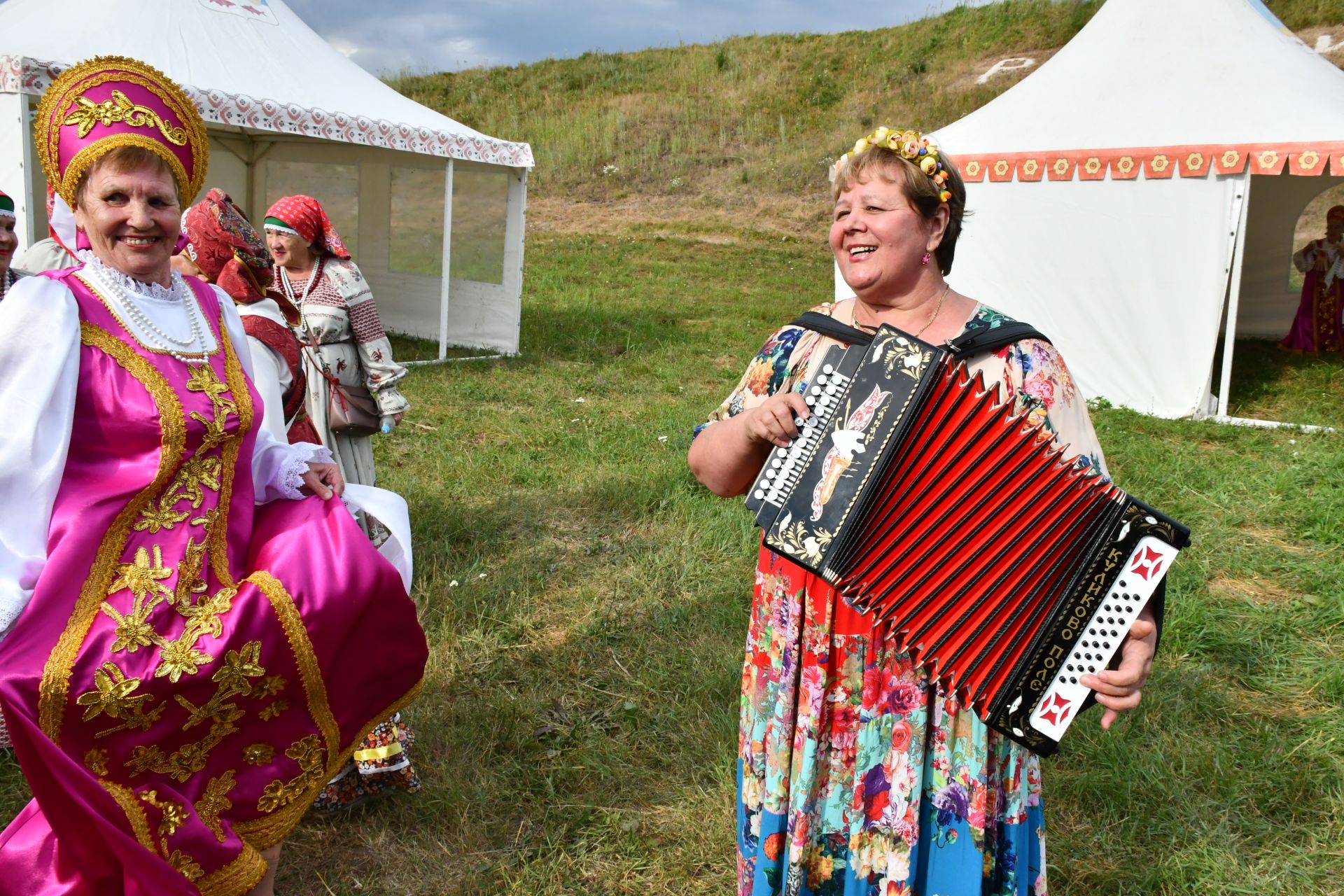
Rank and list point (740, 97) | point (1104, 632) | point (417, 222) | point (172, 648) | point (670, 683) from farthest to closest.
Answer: point (740, 97), point (417, 222), point (670, 683), point (172, 648), point (1104, 632)

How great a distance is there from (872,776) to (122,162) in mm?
1973

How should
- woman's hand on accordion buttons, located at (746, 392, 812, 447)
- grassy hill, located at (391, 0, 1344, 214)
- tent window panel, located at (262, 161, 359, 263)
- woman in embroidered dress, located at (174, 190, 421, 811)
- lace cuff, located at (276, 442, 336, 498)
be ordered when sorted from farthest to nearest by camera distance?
1. grassy hill, located at (391, 0, 1344, 214)
2. tent window panel, located at (262, 161, 359, 263)
3. woman in embroidered dress, located at (174, 190, 421, 811)
4. lace cuff, located at (276, 442, 336, 498)
5. woman's hand on accordion buttons, located at (746, 392, 812, 447)

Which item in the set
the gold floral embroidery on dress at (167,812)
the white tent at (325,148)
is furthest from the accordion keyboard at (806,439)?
the white tent at (325,148)

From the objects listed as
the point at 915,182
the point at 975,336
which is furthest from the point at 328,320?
the point at 975,336

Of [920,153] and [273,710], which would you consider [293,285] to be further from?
[920,153]

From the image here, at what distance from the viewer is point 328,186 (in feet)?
38.0

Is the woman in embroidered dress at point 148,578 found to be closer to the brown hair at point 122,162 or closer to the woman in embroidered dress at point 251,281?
the brown hair at point 122,162

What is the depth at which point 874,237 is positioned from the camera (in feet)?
6.35

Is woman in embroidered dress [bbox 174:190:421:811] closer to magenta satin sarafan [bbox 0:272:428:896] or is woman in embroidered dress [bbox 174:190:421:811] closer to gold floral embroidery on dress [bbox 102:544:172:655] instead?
magenta satin sarafan [bbox 0:272:428:896]

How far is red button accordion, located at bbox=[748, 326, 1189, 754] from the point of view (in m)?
1.70

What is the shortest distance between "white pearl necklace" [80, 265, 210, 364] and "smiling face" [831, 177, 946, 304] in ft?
4.55

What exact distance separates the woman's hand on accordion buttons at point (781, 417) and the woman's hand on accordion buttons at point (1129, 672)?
69cm

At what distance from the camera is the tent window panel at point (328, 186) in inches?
452

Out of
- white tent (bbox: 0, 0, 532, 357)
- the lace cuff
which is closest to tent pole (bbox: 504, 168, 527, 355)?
white tent (bbox: 0, 0, 532, 357)
